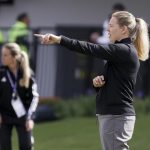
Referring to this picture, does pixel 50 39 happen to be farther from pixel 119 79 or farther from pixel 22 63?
pixel 22 63

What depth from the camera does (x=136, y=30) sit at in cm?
724

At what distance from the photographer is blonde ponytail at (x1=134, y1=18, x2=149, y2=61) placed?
7238 millimetres

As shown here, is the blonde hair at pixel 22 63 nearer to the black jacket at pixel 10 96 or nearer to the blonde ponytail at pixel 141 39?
the black jacket at pixel 10 96

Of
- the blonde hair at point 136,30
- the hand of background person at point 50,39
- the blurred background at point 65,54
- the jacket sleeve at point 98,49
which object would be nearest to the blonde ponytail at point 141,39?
the blonde hair at point 136,30

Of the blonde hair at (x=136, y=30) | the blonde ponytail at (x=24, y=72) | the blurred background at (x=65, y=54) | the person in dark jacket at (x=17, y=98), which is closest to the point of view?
the blonde hair at (x=136, y=30)

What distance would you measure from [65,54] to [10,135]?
7674 millimetres

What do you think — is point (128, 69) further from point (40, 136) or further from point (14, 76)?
point (40, 136)

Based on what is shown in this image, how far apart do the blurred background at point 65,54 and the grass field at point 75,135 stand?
4 cm

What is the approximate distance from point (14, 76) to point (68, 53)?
7.39 metres

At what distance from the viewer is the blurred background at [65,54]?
49.2 ft

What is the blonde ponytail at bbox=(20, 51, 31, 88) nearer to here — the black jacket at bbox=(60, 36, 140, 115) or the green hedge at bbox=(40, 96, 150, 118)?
the black jacket at bbox=(60, 36, 140, 115)

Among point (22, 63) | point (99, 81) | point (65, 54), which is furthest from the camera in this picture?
point (65, 54)

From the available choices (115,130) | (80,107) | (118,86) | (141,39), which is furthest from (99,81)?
(80,107)

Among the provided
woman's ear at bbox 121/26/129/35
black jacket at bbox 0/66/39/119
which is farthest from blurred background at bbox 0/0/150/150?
woman's ear at bbox 121/26/129/35
